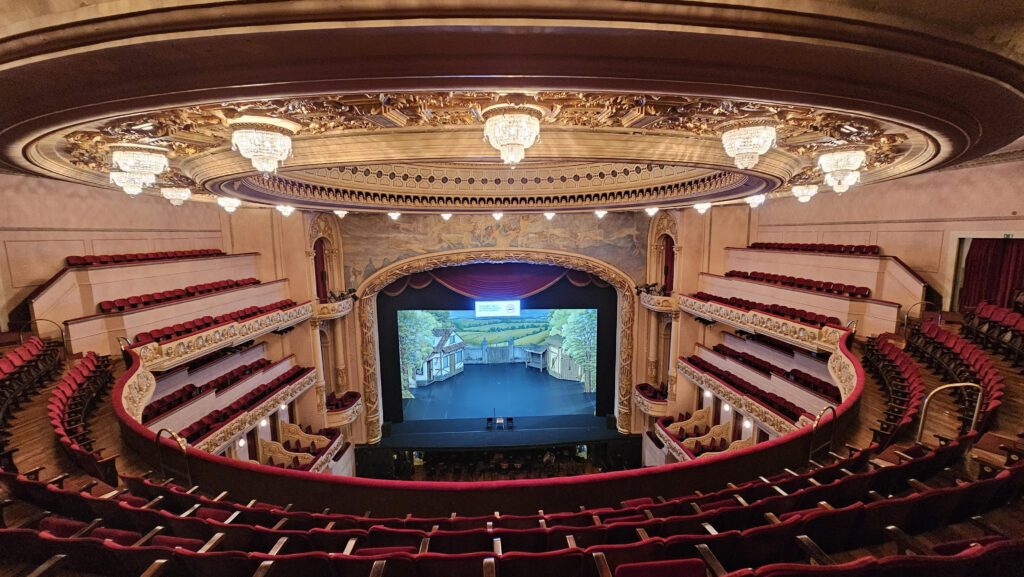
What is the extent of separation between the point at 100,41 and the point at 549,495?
449 cm

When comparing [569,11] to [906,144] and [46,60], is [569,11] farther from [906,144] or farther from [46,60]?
[906,144]

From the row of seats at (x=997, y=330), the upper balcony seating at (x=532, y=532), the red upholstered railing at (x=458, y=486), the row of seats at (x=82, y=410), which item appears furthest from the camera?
the row of seats at (x=997, y=330)

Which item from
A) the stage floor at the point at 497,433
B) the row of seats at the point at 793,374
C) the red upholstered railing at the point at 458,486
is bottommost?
the stage floor at the point at 497,433

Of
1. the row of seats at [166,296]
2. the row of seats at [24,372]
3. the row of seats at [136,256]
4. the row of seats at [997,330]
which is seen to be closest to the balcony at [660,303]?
the row of seats at [997,330]

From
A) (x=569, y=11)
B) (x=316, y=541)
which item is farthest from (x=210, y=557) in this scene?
(x=569, y=11)

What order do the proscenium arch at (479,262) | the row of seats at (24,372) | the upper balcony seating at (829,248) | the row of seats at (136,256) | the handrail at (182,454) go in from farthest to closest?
the proscenium arch at (479,262)
the upper balcony seating at (829,248)
the row of seats at (136,256)
the row of seats at (24,372)
the handrail at (182,454)

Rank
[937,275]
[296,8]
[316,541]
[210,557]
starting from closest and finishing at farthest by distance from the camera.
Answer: [296,8]
[210,557]
[316,541]
[937,275]

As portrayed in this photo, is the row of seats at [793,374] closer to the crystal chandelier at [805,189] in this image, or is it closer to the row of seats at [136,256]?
the crystal chandelier at [805,189]

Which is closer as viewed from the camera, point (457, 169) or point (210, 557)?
point (210, 557)

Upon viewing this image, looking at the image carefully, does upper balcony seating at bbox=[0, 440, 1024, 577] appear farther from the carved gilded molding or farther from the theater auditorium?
the carved gilded molding

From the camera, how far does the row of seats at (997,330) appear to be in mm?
6074

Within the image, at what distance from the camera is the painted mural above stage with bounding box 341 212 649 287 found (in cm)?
1329

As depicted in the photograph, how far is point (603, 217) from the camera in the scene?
13562mm

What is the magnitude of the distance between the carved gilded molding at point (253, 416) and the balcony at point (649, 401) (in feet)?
35.0
